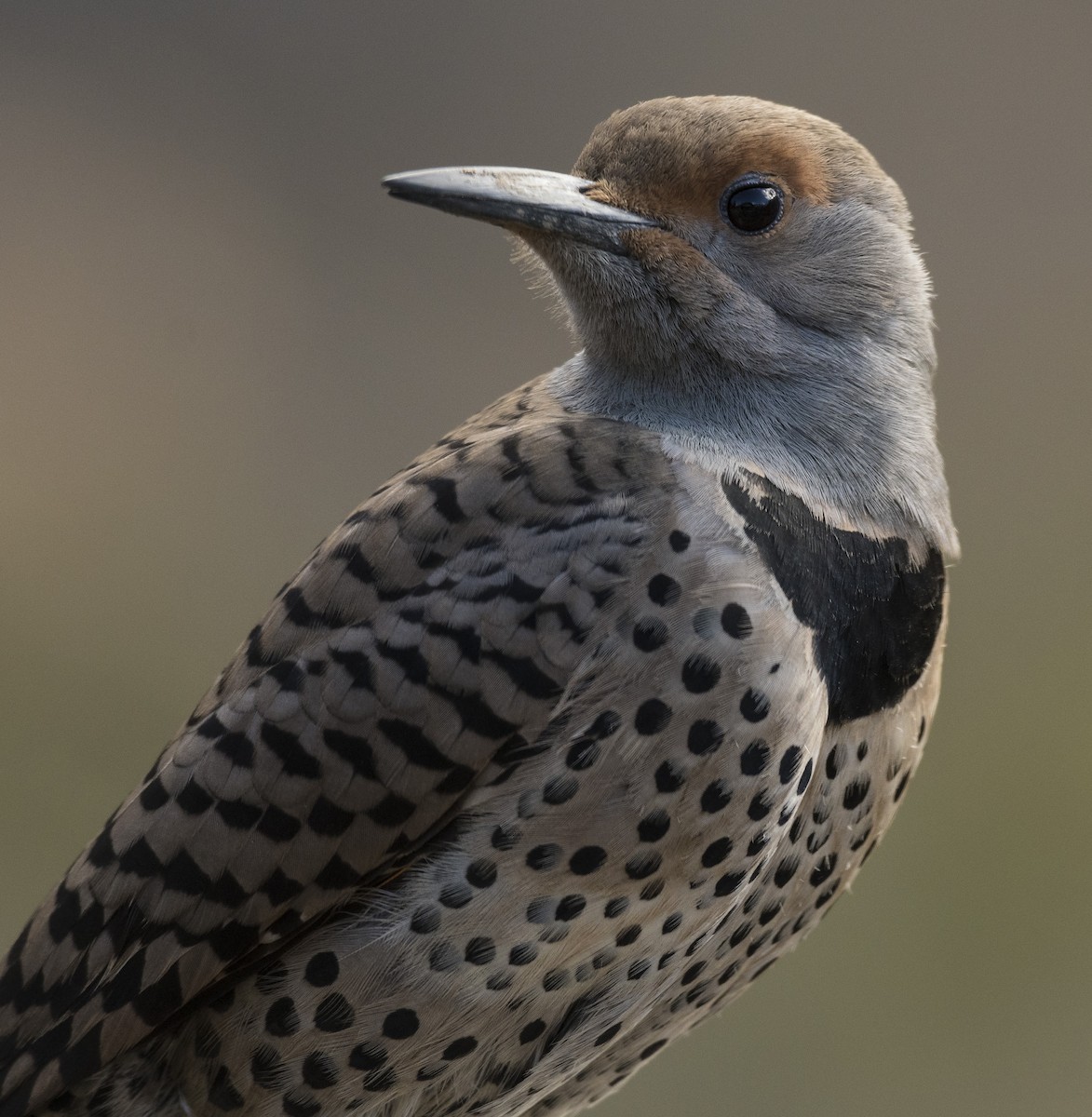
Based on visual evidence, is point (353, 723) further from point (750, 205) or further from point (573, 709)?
point (750, 205)

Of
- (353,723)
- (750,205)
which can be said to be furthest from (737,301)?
(353,723)

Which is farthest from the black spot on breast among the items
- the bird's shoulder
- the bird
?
the bird's shoulder

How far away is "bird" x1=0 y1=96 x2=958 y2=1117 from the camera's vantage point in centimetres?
198

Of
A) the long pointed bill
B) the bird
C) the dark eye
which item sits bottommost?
the bird

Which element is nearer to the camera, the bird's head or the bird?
the bird

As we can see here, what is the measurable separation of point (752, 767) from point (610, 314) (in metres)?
0.68

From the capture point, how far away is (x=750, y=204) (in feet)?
7.42

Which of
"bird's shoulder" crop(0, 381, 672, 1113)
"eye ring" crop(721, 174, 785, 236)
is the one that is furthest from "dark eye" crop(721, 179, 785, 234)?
"bird's shoulder" crop(0, 381, 672, 1113)

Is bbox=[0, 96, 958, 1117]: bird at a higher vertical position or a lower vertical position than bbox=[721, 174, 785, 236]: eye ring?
lower

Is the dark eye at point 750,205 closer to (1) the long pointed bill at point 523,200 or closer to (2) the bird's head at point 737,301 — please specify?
(2) the bird's head at point 737,301

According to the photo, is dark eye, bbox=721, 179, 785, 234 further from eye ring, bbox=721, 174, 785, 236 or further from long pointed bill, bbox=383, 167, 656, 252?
long pointed bill, bbox=383, 167, 656, 252

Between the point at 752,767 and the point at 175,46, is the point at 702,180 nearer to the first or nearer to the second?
the point at 752,767

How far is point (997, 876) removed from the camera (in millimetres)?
5074

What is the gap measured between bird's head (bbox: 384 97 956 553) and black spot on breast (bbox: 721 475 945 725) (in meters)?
0.06
